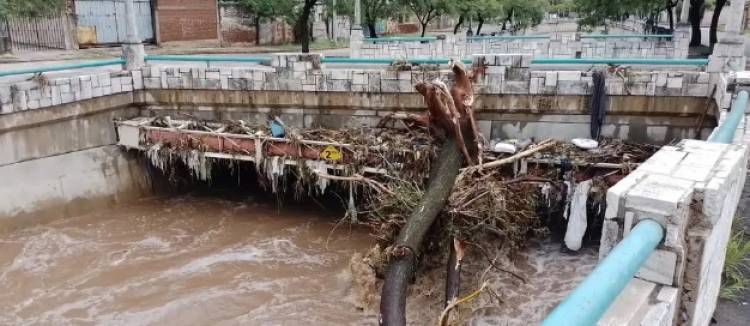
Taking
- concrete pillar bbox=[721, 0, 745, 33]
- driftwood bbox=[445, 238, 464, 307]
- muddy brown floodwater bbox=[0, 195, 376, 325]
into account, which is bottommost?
muddy brown floodwater bbox=[0, 195, 376, 325]

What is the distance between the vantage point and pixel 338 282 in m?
8.19

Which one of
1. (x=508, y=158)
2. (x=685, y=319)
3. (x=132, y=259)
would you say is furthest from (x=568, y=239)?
(x=132, y=259)

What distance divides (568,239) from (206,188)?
23.7 ft

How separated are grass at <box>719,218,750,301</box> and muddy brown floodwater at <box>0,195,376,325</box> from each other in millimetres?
4127

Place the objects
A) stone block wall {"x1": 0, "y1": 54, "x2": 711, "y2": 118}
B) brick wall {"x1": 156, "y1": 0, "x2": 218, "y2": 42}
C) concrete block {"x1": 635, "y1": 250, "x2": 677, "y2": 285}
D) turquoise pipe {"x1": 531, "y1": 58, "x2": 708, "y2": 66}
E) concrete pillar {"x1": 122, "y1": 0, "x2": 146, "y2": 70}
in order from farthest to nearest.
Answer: brick wall {"x1": 156, "y1": 0, "x2": 218, "y2": 42}
concrete pillar {"x1": 122, "y1": 0, "x2": 146, "y2": 70}
stone block wall {"x1": 0, "y1": 54, "x2": 711, "y2": 118}
turquoise pipe {"x1": 531, "y1": 58, "x2": 708, "y2": 66}
concrete block {"x1": 635, "y1": 250, "x2": 677, "y2": 285}

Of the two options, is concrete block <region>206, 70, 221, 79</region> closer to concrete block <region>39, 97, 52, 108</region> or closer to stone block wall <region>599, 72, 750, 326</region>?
concrete block <region>39, 97, 52, 108</region>

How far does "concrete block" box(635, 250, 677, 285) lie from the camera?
2.50 metres

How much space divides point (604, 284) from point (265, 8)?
2714cm

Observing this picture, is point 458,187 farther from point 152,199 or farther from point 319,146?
point 152,199

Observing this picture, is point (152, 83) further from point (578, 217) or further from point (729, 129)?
point (729, 129)

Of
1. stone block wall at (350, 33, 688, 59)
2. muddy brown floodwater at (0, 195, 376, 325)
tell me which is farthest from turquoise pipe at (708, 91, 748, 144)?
stone block wall at (350, 33, 688, 59)

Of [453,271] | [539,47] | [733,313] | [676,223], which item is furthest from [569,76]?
[539,47]

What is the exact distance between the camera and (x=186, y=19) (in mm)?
26078

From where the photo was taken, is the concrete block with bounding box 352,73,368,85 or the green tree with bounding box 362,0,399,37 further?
the green tree with bounding box 362,0,399,37
